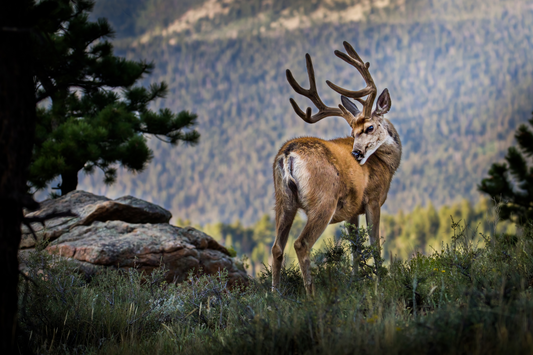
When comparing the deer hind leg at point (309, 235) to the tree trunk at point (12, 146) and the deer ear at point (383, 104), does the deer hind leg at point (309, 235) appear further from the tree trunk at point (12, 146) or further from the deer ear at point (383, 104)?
the tree trunk at point (12, 146)

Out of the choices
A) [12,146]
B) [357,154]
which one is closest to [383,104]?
[357,154]

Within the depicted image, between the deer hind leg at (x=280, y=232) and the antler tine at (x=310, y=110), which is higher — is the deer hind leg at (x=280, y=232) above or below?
below

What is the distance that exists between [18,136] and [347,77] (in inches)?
6580

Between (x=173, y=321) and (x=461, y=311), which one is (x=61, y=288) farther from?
(x=461, y=311)

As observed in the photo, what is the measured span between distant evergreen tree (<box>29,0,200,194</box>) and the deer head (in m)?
4.18

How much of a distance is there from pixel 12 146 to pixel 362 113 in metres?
4.59

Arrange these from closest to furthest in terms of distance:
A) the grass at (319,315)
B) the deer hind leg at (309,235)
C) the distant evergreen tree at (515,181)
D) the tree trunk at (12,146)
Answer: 1. the tree trunk at (12,146)
2. the grass at (319,315)
3. the deer hind leg at (309,235)
4. the distant evergreen tree at (515,181)

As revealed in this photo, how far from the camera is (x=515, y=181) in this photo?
10.5m

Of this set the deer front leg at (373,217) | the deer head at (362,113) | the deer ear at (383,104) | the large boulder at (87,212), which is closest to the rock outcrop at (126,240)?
the large boulder at (87,212)

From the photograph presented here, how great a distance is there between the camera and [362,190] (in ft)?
19.2

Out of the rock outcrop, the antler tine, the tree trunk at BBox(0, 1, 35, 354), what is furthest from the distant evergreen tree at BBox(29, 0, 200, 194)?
the tree trunk at BBox(0, 1, 35, 354)

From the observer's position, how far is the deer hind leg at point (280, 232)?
5.22 metres

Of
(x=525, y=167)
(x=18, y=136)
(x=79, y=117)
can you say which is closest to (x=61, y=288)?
(x=18, y=136)

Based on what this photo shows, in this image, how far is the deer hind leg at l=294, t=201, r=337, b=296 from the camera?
4.86m
